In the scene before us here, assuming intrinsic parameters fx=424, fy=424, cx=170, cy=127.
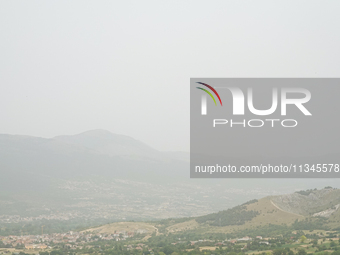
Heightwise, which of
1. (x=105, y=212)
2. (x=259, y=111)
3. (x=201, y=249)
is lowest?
(x=105, y=212)

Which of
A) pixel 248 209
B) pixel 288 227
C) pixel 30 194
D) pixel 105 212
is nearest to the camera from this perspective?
pixel 288 227

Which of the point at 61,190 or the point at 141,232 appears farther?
the point at 61,190

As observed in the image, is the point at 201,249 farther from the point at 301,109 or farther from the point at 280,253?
the point at 301,109

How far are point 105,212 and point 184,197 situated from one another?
58544 mm

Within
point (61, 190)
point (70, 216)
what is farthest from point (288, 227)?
point (61, 190)

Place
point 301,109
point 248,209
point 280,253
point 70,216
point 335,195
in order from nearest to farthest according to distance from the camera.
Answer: point 280,253
point 301,109
point 335,195
point 248,209
point 70,216

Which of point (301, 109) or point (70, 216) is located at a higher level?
point (301, 109)

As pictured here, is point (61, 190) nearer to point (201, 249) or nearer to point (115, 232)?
point (115, 232)

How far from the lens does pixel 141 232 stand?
68812mm

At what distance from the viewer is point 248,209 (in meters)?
68.2

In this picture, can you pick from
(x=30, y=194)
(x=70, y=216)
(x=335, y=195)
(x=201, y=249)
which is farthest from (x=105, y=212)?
(x=201, y=249)

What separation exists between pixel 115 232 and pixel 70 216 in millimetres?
67530

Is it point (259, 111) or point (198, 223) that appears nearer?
point (259, 111)

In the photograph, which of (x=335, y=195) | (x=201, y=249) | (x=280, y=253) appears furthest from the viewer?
(x=335, y=195)
